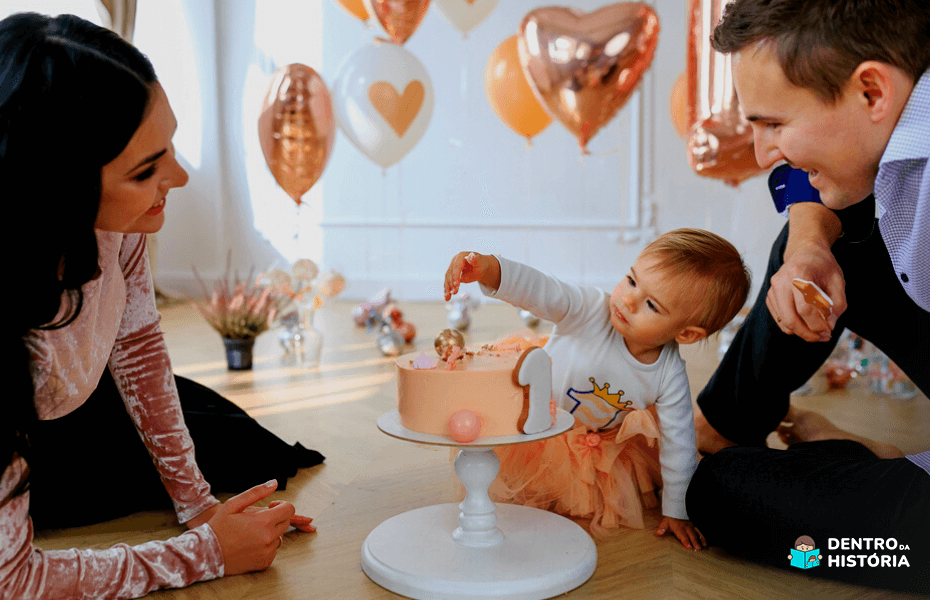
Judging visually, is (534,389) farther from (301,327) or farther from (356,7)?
(356,7)

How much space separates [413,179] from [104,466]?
12.0 feet

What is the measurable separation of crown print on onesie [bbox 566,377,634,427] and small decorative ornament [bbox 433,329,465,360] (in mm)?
293

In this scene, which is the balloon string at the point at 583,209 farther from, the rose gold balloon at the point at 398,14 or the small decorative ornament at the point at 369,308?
the rose gold balloon at the point at 398,14

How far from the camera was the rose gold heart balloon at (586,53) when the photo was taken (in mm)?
2938

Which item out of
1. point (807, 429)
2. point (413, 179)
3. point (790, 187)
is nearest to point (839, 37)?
point (790, 187)

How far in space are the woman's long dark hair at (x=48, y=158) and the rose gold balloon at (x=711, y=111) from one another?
7.71ft

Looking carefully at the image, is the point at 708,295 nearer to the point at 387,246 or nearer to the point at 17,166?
the point at 17,166

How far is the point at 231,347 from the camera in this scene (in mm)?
2752

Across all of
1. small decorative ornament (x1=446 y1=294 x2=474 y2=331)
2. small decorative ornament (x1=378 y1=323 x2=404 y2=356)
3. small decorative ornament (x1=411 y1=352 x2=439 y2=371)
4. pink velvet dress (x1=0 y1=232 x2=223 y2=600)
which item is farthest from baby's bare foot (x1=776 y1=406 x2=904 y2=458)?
small decorative ornament (x1=446 y1=294 x2=474 y2=331)

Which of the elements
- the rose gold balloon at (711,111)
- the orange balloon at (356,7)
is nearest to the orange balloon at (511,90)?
the orange balloon at (356,7)

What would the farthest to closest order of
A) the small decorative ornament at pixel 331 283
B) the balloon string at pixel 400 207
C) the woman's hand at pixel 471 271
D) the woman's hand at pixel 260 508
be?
the balloon string at pixel 400 207 → the small decorative ornament at pixel 331 283 → the woman's hand at pixel 260 508 → the woman's hand at pixel 471 271

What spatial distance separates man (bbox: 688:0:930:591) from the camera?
3.26ft

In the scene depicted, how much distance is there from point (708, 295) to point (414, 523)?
619 millimetres

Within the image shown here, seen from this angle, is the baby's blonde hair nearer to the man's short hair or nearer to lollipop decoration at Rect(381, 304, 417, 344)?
the man's short hair
